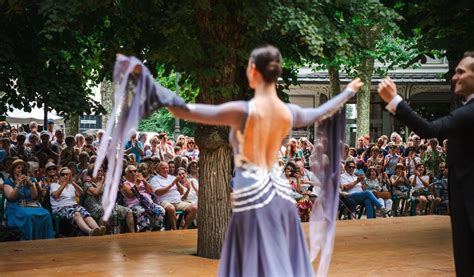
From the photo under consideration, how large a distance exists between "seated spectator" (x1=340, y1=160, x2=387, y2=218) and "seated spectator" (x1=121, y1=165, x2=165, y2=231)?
4.50 metres

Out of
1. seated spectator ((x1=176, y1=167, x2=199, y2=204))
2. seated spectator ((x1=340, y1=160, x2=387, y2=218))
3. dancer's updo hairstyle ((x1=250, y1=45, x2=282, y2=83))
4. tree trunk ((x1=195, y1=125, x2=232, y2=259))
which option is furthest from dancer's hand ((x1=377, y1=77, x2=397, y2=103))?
seated spectator ((x1=340, y1=160, x2=387, y2=218))

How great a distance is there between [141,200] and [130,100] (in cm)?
852

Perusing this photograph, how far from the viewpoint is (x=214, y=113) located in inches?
223

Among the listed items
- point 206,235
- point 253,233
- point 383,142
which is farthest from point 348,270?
point 383,142

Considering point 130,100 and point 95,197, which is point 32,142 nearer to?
point 95,197

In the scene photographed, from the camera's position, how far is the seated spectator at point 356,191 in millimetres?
17484

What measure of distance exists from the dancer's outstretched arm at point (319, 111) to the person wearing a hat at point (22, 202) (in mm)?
7498

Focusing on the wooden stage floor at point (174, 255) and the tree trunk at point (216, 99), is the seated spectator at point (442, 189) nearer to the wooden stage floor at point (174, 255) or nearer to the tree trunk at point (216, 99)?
the wooden stage floor at point (174, 255)

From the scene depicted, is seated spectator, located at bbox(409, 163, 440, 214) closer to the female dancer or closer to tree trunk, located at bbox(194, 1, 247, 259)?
tree trunk, located at bbox(194, 1, 247, 259)

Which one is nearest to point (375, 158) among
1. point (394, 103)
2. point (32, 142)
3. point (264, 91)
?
point (32, 142)

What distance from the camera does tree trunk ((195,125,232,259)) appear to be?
11.5 meters

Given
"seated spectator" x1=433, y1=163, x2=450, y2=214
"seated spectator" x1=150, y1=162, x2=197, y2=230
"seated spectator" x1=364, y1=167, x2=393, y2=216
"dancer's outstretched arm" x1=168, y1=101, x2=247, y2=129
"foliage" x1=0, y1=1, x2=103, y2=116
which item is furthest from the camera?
"seated spectator" x1=433, y1=163, x2=450, y2=214

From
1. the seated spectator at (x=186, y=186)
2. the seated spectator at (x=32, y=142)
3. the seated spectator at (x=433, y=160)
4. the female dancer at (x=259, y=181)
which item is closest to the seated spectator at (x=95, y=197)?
the seated spectator at (x=186, y=186)

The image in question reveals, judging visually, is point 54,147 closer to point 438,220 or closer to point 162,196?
point 162,196
